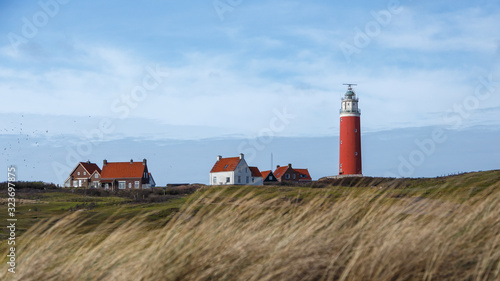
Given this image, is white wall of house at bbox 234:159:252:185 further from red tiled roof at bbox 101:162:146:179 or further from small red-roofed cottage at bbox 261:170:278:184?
red tiled roof at bbox 101:162:146:179

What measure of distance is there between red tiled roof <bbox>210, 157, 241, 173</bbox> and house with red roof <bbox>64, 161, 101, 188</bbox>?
59.0 feet

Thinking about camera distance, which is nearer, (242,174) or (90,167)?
(242,174)

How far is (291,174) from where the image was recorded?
71.8 meters

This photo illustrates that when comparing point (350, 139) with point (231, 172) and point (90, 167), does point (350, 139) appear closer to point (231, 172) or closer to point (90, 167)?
point (231, 172)

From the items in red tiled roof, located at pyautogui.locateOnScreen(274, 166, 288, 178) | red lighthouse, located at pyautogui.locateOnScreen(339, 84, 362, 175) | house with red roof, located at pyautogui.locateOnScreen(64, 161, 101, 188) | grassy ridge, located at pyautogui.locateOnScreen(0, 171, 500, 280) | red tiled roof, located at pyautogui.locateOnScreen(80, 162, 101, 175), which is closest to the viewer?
grassy ridge, located at pyautogui.locateOnScreen(0, 171, 500, 280)

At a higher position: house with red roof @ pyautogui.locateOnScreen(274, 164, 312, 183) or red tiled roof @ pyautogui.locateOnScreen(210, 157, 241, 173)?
red tiled roof @ pyautogui.locateOnScreen(210, 157, 241, 173)

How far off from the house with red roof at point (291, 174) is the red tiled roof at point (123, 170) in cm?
1862

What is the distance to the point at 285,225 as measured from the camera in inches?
229

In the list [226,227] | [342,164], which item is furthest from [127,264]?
[342,164]

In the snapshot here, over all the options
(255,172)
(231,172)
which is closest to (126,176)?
(231,172)

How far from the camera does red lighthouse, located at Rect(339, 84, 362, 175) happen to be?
5437 cm

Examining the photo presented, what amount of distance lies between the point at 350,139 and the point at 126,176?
3062 cm

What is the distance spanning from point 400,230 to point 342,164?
50414mm

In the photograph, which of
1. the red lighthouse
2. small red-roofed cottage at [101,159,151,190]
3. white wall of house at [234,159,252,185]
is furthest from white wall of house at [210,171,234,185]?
the red lighthouse
